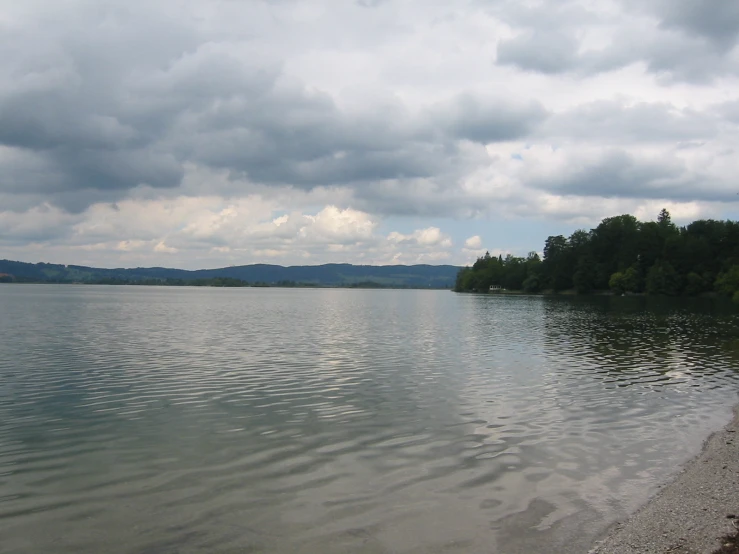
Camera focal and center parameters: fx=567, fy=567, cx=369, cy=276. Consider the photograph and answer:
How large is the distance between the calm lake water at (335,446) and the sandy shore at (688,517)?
536mm

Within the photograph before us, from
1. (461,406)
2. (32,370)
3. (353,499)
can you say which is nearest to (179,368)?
(32,370)

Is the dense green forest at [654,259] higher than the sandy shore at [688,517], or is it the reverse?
the dense green forest at [654,259]

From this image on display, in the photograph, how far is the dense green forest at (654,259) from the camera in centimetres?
15325

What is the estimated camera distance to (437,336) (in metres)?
50.0

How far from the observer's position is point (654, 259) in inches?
6732

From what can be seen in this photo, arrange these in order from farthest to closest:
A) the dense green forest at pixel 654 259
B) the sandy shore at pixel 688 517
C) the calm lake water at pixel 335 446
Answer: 1. the dense green forest at pixel 654 259
2. the calm lake water at pixel 335 446
3. the sandy shore at pixel 688 517

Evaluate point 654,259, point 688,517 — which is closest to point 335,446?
point 688,517

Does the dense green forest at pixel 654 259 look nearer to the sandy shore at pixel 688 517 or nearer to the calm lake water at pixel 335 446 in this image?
the calm lake water at pixel 335 446

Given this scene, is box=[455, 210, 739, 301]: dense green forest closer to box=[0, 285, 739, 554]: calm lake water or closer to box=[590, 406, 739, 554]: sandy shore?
box=[0, 285, 739, 554]: calm lake water

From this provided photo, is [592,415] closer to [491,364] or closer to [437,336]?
[491,364]

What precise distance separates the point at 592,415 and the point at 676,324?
1917 inches

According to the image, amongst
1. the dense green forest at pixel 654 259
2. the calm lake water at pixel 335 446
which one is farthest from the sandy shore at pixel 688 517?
the dense green forest at pixel 654 259

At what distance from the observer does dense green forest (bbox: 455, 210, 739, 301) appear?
15325 centimetres

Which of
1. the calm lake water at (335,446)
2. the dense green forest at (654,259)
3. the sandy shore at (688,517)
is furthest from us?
the dense green forest at (654,259)
